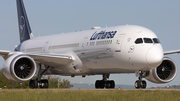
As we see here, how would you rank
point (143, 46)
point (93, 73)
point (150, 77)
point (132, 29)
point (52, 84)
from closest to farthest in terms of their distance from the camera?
point (143, 46) → point (132, 29) → point (150, 77) → point (93, 73) → point (52, 84)

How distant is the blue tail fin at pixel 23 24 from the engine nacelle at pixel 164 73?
49.9 ft

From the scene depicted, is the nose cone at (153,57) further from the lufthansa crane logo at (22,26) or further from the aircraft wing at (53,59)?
the lufthansa crane logo at (22,26)

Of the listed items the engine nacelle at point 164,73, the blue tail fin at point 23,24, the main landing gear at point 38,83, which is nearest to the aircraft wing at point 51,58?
the main landing gear at point 38,83

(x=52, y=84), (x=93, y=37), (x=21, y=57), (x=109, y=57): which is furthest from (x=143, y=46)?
(x=52, y=84)

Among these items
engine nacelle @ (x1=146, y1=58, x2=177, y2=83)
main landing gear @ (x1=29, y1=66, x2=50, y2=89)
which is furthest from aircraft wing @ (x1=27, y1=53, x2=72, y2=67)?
engine nacelle @ (x1=146, y1=58, x2=177, y2=83)

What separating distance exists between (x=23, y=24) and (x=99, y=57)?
50.7 feet

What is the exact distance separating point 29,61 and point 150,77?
8.34 meters

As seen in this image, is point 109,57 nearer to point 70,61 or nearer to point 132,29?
point 132,29

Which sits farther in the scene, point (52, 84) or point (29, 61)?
point (52, 84)

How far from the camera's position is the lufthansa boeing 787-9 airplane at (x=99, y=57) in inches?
806

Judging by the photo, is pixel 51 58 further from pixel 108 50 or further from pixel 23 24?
pixel 23 24

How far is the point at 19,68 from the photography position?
23.0 meters

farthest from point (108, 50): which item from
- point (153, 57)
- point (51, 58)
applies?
point (51, 58)

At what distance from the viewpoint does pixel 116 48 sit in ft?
69.9
